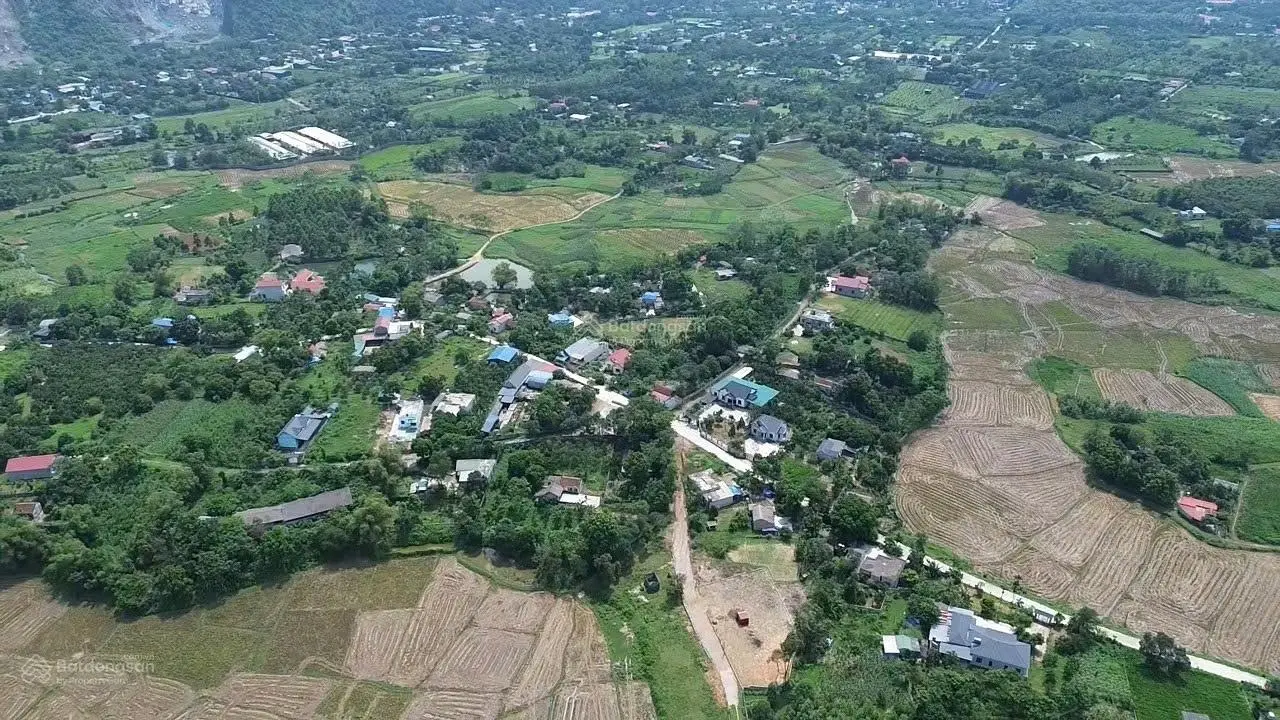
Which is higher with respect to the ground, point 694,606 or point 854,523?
point 854,523

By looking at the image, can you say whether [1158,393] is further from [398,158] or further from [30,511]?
[398,158]

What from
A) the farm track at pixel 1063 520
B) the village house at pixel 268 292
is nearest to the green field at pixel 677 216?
the village house at pixel 268 292

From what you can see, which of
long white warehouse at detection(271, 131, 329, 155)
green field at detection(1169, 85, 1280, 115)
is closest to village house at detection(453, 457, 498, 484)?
long white warehouse at detection(271, 131, 329, 155)

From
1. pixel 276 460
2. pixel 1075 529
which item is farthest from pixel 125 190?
pixel 1075 529

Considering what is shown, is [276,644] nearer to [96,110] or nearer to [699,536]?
[699,536]

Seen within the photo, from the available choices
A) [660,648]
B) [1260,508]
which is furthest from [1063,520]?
[660,648]

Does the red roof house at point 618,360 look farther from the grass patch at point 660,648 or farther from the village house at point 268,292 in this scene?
the village house at point 268,292

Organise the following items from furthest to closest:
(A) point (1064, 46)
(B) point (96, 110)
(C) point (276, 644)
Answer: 1. (A) point (1064, 46)
2. (B) point (96, 110)
3. (C) point (276, 644)
